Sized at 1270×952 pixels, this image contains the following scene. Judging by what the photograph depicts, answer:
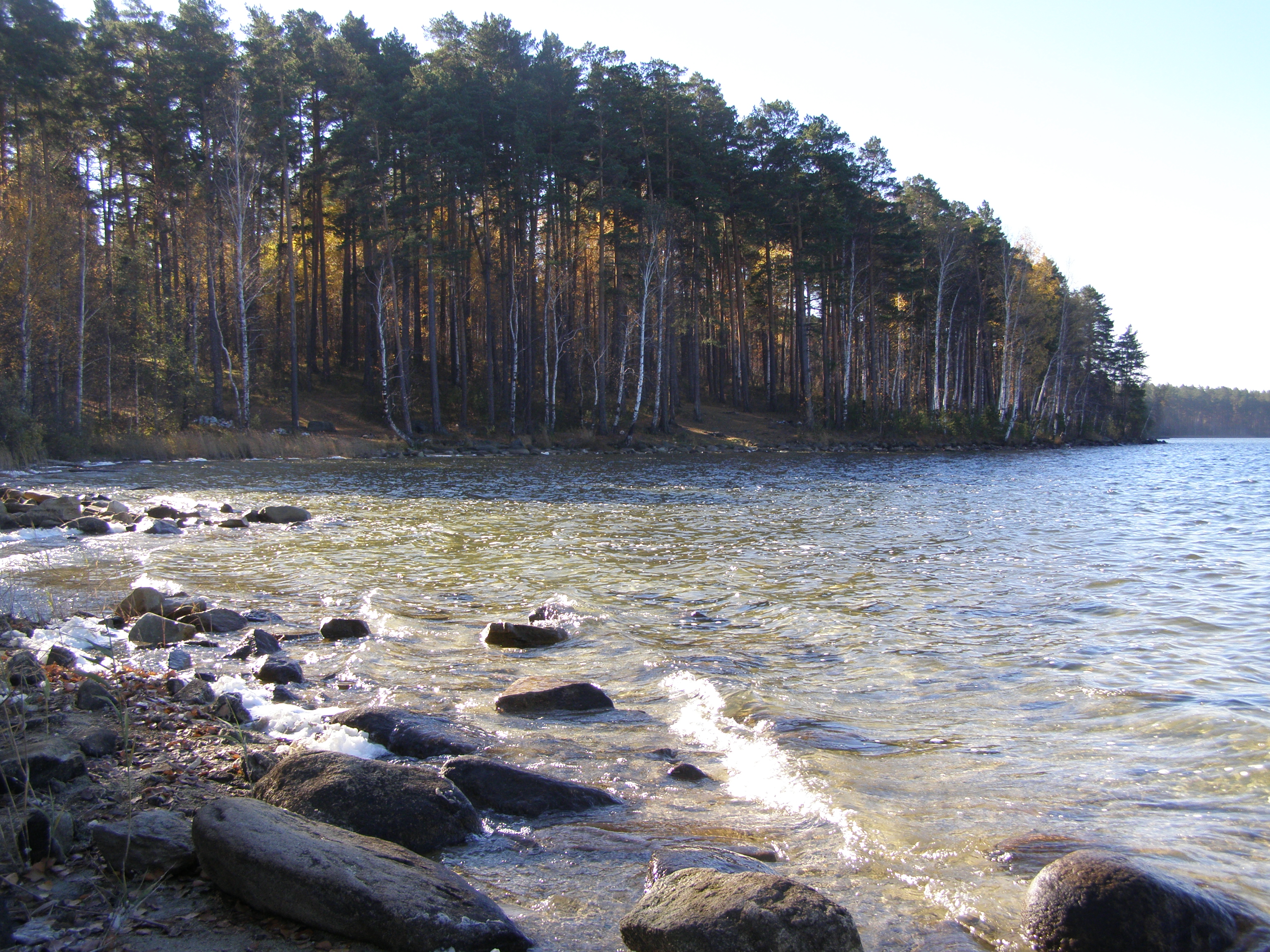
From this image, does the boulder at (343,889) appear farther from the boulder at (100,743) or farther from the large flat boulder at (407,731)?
the large flat boulder at (407,731)

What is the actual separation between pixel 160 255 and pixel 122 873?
4327cm

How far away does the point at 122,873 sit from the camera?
9.28ft

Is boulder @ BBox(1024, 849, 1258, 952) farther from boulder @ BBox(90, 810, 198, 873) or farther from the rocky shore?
boulder @ BBox(90, 810, 198, 873)

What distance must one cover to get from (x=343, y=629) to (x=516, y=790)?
4.19 m

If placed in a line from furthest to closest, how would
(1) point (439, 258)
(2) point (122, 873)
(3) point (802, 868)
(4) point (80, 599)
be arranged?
(1) point (439, 258), (4) point (80, 599), (3) point (802, 868), (2) point (122, 873)

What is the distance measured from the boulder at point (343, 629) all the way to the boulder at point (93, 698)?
2.89 meters

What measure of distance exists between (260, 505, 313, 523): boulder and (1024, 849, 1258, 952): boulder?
15.0 meters

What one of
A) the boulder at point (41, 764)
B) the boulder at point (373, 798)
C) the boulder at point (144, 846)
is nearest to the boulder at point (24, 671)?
the boulder at point (41, 764)

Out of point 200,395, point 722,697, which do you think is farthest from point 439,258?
point 722,697

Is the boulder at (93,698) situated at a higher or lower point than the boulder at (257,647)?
higher

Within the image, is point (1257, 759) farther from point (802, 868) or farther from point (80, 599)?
point (80, 599)

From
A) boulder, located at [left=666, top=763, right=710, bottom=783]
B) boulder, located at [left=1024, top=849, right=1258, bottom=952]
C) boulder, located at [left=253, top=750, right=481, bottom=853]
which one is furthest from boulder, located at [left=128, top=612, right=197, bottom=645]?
boulder, located at [left=1024, top=849, right=1258, bottom=952]

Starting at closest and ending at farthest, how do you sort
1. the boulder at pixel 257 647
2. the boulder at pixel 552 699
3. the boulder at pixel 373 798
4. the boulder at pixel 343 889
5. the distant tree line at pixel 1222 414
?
the boulder at pixel 343 889
the boulder at pixel 373 798
the boulder at pixel 552 699
the boulder at pixel 257 647
the distant tree line at pixel 1222 414

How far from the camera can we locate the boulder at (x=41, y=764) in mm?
3414
